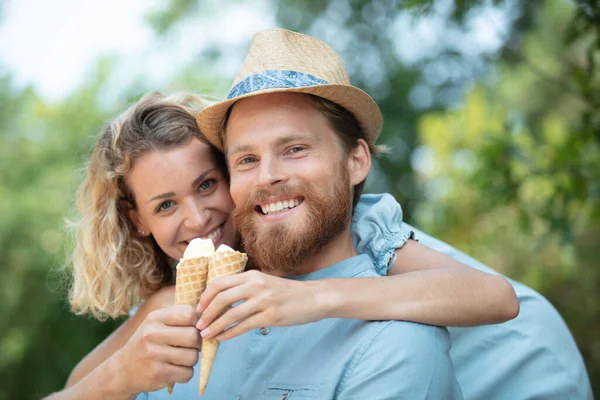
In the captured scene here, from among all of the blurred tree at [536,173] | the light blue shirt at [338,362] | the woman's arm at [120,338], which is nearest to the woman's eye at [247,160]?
the light blue shirt at [338,362]

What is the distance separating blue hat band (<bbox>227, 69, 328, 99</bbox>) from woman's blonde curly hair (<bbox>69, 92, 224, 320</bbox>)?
0.66 m

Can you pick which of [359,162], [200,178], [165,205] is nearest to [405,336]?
[359,162]

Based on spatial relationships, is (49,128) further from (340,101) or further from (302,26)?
(340,101)

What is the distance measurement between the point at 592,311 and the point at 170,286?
15.0ft

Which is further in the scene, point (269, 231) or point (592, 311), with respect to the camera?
point (592, 311)

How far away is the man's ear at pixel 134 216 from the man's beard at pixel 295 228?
99cm

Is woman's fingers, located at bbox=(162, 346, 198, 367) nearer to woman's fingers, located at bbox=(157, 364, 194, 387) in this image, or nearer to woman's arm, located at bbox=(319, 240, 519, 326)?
woman's fingers, located at bbox=(157, 364, 194, 387)

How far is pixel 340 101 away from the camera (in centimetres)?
296

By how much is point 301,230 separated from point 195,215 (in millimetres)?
721

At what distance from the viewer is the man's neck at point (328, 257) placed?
2.93 meters

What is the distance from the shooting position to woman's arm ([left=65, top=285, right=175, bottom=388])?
3.55 meters

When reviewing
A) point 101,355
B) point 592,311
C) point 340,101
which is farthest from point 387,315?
point 592,311

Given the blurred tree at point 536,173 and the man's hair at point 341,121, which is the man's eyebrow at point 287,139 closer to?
the man's hair at point 341,121

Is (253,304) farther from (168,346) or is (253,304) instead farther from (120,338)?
(120,338)
